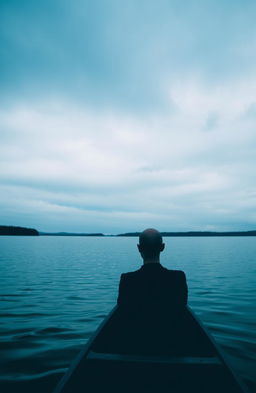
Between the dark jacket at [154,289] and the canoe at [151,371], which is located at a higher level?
the dark jacket at [154,289]

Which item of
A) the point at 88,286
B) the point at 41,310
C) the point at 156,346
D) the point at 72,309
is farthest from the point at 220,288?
the point at 156,346

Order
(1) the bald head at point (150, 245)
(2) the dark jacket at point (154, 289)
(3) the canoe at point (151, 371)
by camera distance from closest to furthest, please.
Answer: (3) the canoe at point (151, 371), (2) the dark jacket at point (154, 289), (1) the bald head at point (150, 245)

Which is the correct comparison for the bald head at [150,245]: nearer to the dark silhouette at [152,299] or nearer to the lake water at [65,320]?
the dark silhouette at [152,299]

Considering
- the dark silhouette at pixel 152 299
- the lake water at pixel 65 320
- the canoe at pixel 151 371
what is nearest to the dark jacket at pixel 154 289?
the dark silhouette at pixel 152 299

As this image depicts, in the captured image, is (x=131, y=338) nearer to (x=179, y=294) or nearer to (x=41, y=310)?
(x=179, y=294)

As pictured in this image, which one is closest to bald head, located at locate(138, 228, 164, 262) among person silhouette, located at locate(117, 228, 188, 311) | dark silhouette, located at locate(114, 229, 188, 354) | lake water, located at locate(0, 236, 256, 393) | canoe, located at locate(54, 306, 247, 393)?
dark silhouette, located at locate(114, 229, 188, 354)

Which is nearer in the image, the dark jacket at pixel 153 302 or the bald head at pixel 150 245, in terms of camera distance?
the dark jacket at pixel 153 302

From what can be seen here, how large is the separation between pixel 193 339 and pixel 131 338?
1.55 m

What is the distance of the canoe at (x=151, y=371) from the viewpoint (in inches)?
138

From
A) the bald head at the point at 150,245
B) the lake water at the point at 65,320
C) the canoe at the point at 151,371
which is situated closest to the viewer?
the canoe at the point at 151,371

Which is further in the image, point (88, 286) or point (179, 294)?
point (88, 286)

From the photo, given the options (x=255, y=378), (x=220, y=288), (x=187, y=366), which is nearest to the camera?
(x=187, y=366)

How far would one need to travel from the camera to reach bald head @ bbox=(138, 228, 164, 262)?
13.1 ft

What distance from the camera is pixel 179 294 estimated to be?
3.85 meters
